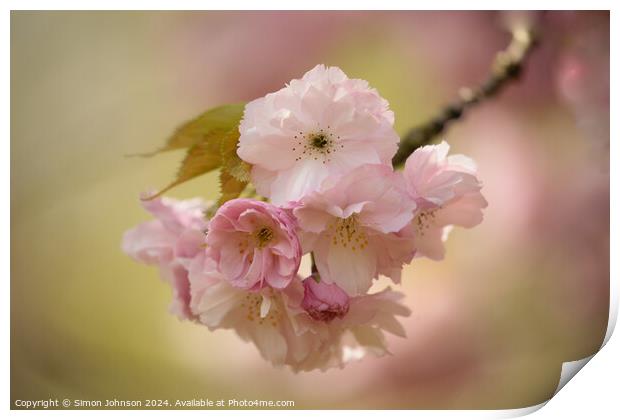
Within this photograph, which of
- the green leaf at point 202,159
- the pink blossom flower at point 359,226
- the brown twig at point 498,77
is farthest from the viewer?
the brown twig at point 498,77

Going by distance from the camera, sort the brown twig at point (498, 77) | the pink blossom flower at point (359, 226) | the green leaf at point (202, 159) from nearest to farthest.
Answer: the pink blossom flower at point (359, 226) < the green leaf at point (202, 159) < the brown twig at point (498, 77)

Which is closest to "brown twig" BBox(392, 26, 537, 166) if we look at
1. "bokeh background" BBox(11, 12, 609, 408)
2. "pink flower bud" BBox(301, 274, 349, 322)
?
"bokeh background" BBox(11, 12, 609, 408)

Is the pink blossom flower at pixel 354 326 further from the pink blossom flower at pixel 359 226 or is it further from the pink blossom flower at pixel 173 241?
the pink blossom flower at pixel 173 241

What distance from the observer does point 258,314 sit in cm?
73

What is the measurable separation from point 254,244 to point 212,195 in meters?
0.42

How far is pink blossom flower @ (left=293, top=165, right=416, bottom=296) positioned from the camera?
593 mm

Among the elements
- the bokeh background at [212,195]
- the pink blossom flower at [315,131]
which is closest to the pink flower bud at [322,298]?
the pink blossom flower at [315,131]

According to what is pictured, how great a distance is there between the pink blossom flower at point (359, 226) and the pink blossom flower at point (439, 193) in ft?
0.10

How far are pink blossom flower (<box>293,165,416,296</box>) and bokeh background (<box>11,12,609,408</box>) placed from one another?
17.3 inches

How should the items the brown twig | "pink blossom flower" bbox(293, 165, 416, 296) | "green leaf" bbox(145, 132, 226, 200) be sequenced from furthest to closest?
the brown twig, "green leaf" bbox(145, 132, 226, 200), "pink blossom flower" bbox(293, 165, 416, 296)

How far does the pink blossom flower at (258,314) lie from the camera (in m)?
0.67

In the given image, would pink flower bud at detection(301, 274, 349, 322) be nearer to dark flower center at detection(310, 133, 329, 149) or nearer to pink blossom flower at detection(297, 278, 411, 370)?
pink blossom flower at detection(297, 278, 411, 370)

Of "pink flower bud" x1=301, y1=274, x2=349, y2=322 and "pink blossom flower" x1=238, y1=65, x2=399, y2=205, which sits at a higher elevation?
"pink blossom flower" x1=238, y1=65, x2=399, y2=205
